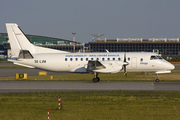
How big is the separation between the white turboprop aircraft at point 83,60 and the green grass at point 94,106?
721 cm

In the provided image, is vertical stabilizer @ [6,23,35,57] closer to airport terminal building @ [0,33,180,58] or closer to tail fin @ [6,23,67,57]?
tail fin @ [6,23,67,57]

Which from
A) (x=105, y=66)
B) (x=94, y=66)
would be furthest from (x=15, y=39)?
(x=105, y=66)

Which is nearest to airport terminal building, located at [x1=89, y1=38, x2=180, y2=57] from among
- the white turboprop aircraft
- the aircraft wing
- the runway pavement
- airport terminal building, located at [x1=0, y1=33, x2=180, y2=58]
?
airport terminal building, located at [x1=0, y1=33, x2=180, y2=58]

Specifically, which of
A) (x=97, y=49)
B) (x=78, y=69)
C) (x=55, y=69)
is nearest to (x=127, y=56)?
(x=78, y=69)

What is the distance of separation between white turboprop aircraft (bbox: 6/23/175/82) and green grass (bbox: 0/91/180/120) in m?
7.21

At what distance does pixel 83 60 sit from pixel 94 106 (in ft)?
46.0

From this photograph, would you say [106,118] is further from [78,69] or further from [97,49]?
[97,49]

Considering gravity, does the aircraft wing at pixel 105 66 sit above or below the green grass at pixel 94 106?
above

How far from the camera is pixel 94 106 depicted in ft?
50.1

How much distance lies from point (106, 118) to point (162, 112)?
360 centimetres

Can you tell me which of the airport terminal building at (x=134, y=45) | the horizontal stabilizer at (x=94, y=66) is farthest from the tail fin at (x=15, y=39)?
the airport terminal building at (x=134, y=45)

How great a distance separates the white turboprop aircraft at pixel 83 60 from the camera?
89.2ft

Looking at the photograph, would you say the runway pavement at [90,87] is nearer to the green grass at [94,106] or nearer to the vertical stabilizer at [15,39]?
the green grass at [94,106]

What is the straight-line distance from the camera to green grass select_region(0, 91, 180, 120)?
41.4 ft
